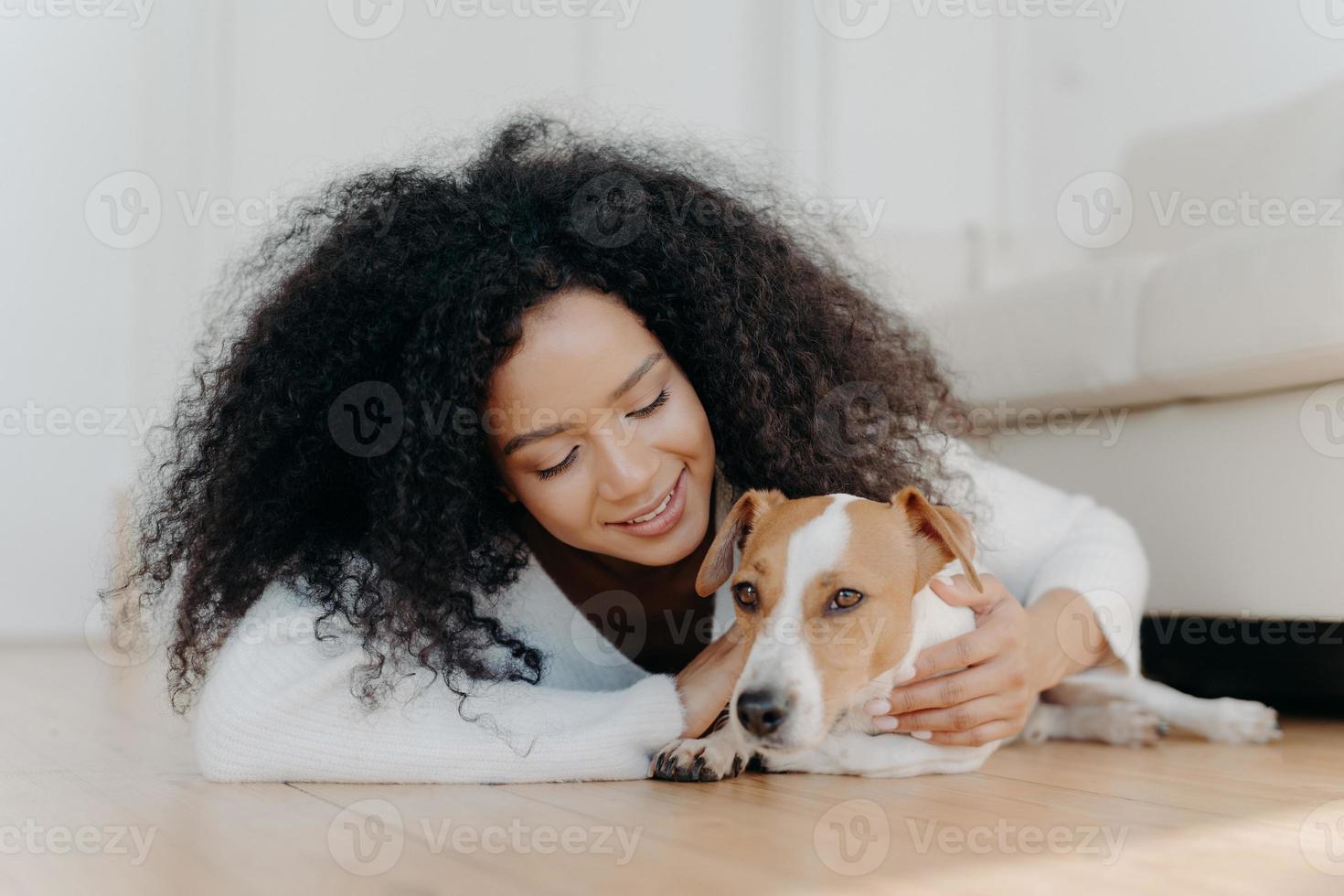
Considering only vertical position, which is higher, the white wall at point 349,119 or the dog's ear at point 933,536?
the white wall at point 349,119

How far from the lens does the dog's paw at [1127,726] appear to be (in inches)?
68.4

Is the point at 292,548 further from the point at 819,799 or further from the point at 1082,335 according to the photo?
the point at 1082,335

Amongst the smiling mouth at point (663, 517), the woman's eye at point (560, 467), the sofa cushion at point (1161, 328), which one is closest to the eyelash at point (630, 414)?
the woman's eye at point (560, 467)

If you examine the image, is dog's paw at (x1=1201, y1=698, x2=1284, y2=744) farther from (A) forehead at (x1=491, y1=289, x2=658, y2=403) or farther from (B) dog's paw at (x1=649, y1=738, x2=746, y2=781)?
(A) forehead at (x1=491, y1=289, x2=658, y2=403)

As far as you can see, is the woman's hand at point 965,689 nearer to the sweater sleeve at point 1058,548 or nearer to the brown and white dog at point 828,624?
Result: the brown and white dog at point 828,624

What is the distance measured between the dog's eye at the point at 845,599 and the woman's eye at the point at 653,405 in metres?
0.34

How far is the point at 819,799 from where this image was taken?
126 centimetres

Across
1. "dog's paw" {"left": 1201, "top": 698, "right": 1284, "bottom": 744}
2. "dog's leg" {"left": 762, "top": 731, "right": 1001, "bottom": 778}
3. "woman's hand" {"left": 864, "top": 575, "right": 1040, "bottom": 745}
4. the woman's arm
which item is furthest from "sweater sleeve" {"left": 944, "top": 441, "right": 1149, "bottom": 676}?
"dog's leg" {"left": 762, "top": 731, "right": 1001, "bottom": 778}

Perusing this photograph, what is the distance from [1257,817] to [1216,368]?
89cm

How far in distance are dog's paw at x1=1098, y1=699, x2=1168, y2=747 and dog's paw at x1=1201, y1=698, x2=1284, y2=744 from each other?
8 centimetres

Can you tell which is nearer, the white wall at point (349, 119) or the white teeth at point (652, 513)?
the white teeth at point (652, 513)

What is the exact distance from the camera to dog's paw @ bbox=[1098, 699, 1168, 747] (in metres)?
1.74

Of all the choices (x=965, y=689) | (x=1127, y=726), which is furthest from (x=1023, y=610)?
(x=1127, y=726)

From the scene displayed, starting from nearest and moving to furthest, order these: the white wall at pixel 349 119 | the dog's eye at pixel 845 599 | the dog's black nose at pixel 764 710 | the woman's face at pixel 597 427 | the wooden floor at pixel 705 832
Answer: the wooden floor at pixel 705 832 → the dog's black nose at pixel 764 710 → the dog's eye at pixel 845 599 → the woman's face at pixel 597 427 → the white wall at pixel 349 119
